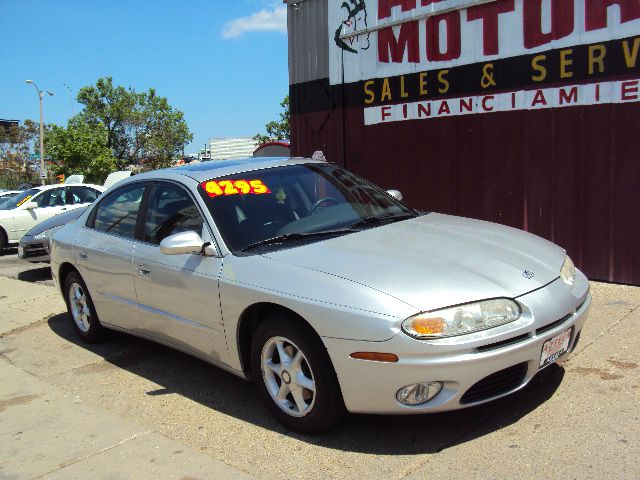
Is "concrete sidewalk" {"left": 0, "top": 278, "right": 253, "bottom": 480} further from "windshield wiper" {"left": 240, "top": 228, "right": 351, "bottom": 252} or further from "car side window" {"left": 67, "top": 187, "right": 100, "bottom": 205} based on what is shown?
"car side window" {"left": 67, "top": 187, "right": 100, "bottom": 205}

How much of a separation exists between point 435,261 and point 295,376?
3.29 ft

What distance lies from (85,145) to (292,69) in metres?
33.4

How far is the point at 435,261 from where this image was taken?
3.46m

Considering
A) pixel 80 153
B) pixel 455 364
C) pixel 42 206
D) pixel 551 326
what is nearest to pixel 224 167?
pixel 455 364

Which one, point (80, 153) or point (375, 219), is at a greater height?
point (80, 153)

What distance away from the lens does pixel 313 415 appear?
3.42 metres

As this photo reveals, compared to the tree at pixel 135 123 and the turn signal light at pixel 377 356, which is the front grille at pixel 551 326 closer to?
the turn signal light at pixel 377 356

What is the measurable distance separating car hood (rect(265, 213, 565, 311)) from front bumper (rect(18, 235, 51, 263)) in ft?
23.2

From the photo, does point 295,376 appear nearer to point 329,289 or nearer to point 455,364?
point 329,289

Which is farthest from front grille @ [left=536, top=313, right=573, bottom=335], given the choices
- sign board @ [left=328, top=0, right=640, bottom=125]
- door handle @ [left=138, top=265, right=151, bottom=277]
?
sign board @ [left=328, top=0, right=640, bottom=125]

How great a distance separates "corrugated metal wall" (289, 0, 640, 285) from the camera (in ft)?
21.0

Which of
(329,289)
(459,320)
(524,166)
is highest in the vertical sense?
(524,166)

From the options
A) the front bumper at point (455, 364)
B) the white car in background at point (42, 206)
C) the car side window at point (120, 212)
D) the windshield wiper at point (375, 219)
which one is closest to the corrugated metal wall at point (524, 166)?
the windshield wiper at point (375, 219)

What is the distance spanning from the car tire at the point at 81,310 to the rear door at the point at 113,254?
0.23 meters
